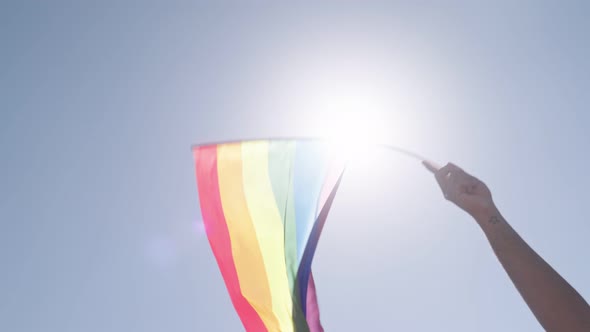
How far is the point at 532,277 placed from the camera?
225 cm

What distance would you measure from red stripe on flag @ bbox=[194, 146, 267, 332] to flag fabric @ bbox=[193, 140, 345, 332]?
0.01m

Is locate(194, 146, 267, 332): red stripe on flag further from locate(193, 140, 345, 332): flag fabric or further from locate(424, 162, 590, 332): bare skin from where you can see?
locate(424, 162, 590, 332): bare skin

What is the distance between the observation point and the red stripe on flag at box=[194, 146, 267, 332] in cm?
572

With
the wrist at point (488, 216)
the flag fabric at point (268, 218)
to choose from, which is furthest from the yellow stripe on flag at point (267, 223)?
the wrist at point (488, 216)

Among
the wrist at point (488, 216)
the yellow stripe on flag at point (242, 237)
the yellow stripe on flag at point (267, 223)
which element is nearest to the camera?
the wrist at point (488, 216)

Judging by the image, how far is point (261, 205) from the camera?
629 centimetres

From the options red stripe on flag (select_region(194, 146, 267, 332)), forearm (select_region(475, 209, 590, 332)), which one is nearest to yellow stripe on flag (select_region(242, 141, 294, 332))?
red stripe on flag (select_region(194, 146, 267, 332))

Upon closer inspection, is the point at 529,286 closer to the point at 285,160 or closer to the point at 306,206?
the point at 306,206

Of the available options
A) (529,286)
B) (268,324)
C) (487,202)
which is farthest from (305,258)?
(529,286)

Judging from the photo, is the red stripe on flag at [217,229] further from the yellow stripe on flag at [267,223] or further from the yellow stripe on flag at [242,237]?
the yellow stripe on flag at [267,223]

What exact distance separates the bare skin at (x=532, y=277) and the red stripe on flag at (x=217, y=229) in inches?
139

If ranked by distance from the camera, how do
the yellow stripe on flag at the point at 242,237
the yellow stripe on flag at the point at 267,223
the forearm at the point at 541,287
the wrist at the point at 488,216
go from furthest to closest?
the yellow stripe on flag at the point at 242,237 → the yellow stripe on flag at the point at 267,223 → the wrist at the point at 488,216 → the forearm at the point at 541,287

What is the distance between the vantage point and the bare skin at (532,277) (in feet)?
6.81

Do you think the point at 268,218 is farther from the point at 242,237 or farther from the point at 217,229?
the point at 217,229
